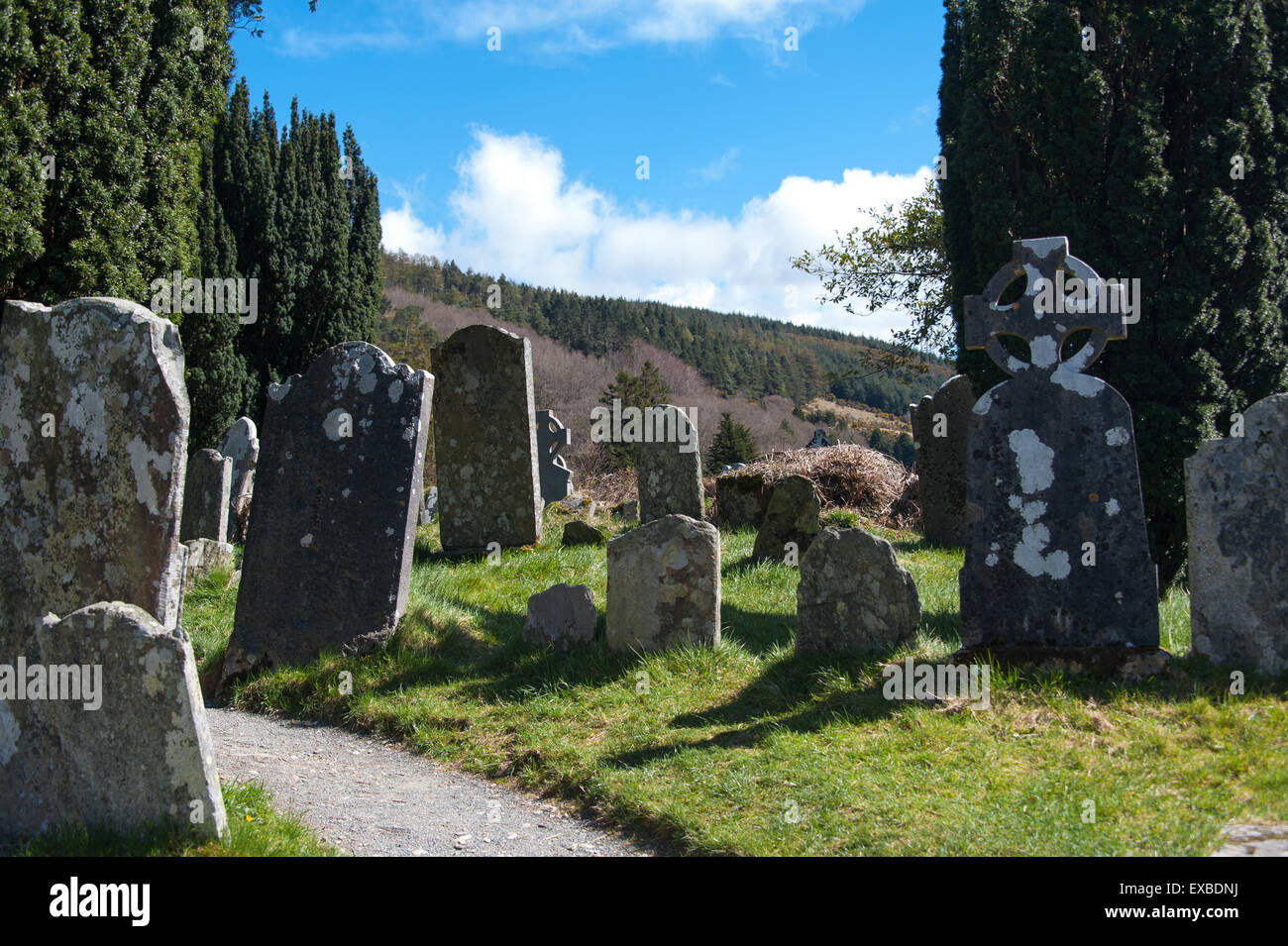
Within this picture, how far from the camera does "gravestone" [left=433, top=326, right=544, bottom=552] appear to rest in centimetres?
1075

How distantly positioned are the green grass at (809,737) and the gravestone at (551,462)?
357 inches

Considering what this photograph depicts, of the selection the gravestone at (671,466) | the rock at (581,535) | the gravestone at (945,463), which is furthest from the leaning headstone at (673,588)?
the gravestone at (945,463)

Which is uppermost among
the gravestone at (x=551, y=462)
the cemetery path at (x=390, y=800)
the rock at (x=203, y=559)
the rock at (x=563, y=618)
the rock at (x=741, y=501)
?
the gravestone at (x=551, y=462)

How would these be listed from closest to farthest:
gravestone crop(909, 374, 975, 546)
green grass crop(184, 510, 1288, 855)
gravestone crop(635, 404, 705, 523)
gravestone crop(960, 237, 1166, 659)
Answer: green grass crop(184, 510, 1288, 855) → gravestone crop(960, 237, 1166, 659) → gravestone crop(909, 374, 975, 546) → gravestone crop(635, 404, 705, 523)

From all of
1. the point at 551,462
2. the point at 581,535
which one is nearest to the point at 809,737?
the point at 581,535

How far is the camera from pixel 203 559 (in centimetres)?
927

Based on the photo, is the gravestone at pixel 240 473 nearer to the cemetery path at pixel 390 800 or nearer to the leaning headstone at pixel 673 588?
the cemetery path at pixel 390 800

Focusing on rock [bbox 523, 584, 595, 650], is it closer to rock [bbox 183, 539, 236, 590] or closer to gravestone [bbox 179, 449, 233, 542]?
rock [bbox 183, 539, 236, 590]

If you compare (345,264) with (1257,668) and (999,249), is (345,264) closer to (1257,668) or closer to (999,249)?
(999,249)

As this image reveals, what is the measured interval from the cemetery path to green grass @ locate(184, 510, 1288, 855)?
7.4 inches

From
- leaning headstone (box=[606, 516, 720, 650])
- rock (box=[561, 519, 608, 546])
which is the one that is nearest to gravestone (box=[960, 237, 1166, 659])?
leaning headstone (box=[606, 516, 720, 650])

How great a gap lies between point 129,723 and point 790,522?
719 cm

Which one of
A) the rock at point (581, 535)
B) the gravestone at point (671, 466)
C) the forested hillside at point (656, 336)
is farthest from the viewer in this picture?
the forested hillside at point (656, 336)

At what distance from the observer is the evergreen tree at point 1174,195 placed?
9.16 m
